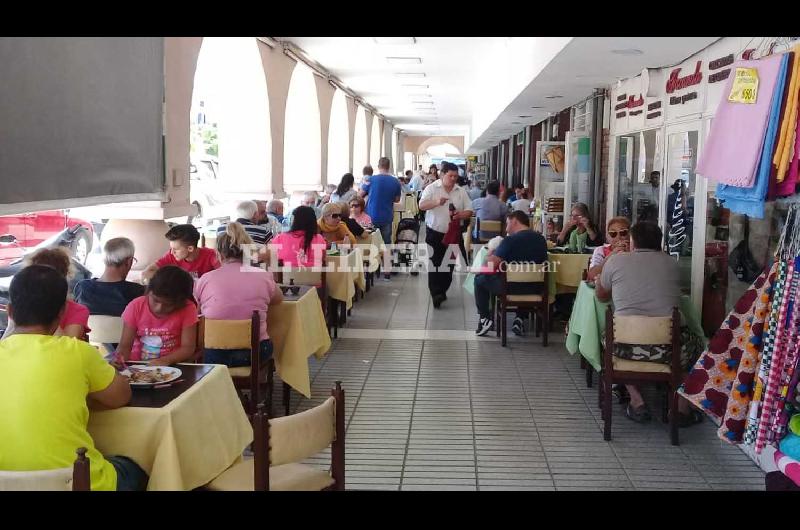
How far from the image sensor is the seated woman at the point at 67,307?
3.55 metres

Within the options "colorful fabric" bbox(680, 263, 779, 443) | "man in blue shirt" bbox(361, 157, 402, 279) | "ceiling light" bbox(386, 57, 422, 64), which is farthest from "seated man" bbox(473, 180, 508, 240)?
"colorful fabric" bbox(680, 263, 779, 443)

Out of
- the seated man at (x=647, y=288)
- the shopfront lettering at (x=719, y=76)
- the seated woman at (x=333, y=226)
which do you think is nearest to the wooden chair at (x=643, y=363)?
the seated man at (x=647, y=288)

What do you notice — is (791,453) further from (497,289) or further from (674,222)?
(497,289)

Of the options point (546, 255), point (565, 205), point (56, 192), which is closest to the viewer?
point (56, 192)

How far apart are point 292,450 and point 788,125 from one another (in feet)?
7.95

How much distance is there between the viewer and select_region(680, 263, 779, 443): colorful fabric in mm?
3531

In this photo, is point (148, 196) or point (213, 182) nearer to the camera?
point (148, 196)

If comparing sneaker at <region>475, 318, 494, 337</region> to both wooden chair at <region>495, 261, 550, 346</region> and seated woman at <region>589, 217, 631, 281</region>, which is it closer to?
wooden chair at <region>495, 261, 550, 346</region>

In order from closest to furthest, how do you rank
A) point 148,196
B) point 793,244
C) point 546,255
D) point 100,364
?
point 100,364 → point 793,244 → point 148,196 → point 546,255

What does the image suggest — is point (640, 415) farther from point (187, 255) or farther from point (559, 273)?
point (187, 255)

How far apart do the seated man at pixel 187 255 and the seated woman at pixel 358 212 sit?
3.89 metres

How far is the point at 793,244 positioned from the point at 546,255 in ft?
11.0
